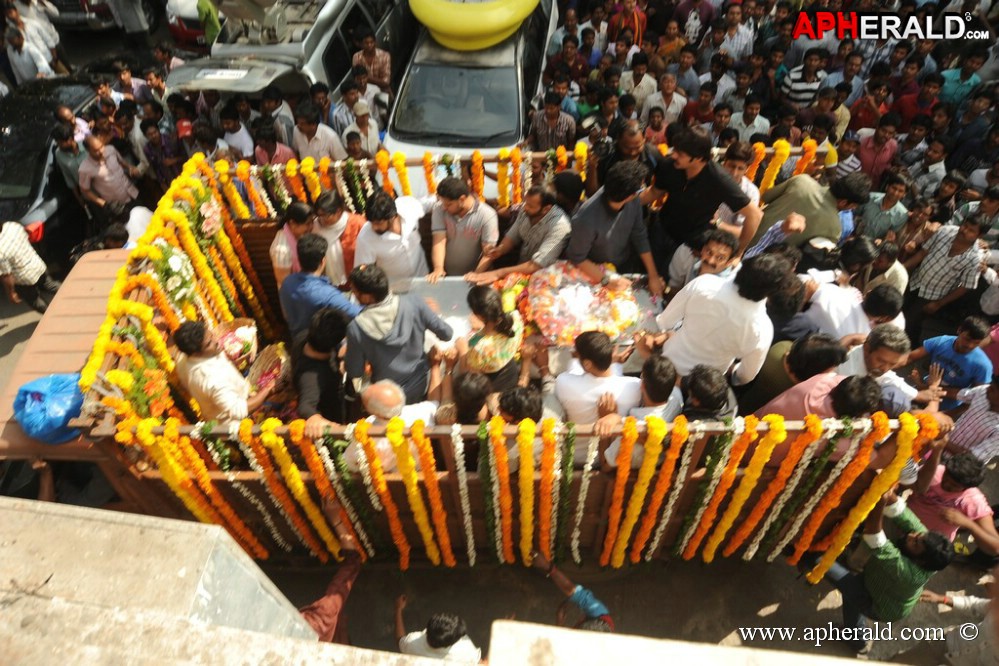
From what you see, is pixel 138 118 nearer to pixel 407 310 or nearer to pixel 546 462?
pixel 407 310

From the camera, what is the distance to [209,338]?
3.71 meters

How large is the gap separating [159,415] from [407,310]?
1685 millimetres

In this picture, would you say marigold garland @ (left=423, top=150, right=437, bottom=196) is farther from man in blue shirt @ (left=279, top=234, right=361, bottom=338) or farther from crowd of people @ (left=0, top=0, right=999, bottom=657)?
man in blue shirt @ (left=279, top=234, right=361, bottom=338)

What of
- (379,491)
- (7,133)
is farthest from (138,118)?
(379,491)

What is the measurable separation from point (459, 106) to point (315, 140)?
62.5 inches

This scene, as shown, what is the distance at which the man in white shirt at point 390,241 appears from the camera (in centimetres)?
432

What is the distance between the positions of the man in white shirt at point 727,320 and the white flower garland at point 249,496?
2.60 metres

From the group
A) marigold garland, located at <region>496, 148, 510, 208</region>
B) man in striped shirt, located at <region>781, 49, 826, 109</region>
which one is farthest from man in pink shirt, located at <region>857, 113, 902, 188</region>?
marigold garland, located at <region>496, 148, 510, 208</region>

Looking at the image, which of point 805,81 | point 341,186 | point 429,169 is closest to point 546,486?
point 429,169

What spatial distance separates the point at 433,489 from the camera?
3.43 meters

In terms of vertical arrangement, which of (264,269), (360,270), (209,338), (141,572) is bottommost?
(264,269)

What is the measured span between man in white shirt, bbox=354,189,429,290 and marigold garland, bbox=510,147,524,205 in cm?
92

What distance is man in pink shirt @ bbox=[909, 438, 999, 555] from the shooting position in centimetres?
359

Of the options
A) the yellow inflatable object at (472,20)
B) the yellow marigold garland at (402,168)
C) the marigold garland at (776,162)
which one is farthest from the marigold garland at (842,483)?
the yellow inflatable object at (472,20)
